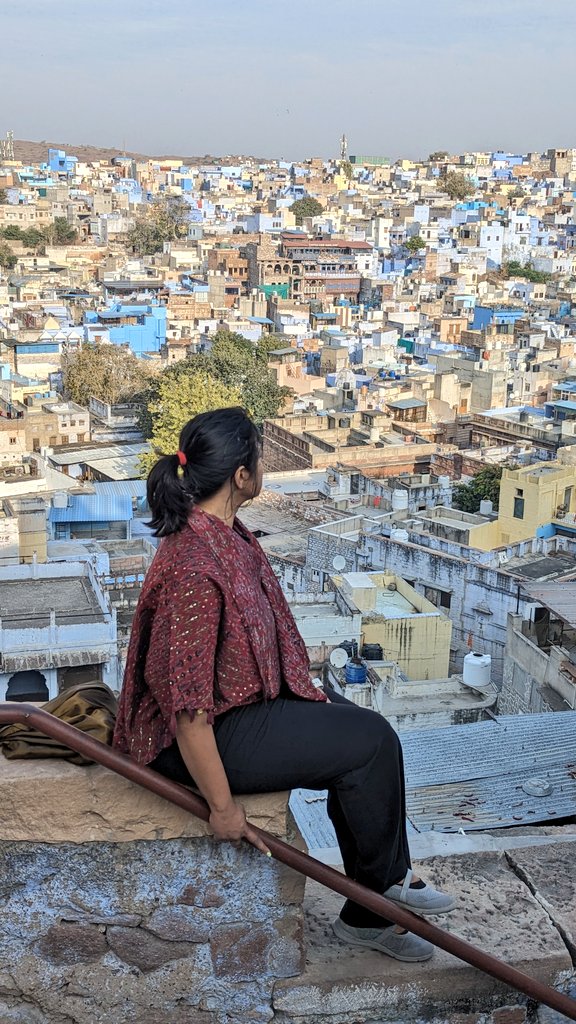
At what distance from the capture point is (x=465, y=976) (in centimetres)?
187

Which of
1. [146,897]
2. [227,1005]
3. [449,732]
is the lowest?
[449,732]

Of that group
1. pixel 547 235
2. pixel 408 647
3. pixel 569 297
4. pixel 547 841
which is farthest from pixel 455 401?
pixel 547 235

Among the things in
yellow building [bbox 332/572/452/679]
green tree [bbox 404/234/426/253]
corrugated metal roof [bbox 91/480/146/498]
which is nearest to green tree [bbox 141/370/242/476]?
corrugated metal roof [bbox 91/480/146/498]

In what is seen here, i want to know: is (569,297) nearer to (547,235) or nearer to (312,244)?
(312,244)

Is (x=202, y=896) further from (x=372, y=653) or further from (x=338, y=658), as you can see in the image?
(x=372, y=653)

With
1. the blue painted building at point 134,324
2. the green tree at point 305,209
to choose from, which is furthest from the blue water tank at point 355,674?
the green tree at point 305,209

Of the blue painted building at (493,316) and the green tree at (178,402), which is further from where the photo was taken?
the blue painted building at (493,316)

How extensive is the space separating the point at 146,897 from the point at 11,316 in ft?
104

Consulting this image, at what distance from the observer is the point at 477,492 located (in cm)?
1612

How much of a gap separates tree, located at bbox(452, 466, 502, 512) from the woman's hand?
14.4m

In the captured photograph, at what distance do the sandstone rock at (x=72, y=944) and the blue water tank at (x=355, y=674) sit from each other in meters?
7.08

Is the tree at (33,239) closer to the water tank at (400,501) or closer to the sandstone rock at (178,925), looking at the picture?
the water tank at (400,501)

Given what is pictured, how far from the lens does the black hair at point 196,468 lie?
72.7 inches

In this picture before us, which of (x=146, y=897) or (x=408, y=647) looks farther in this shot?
(x=408, y=647)
